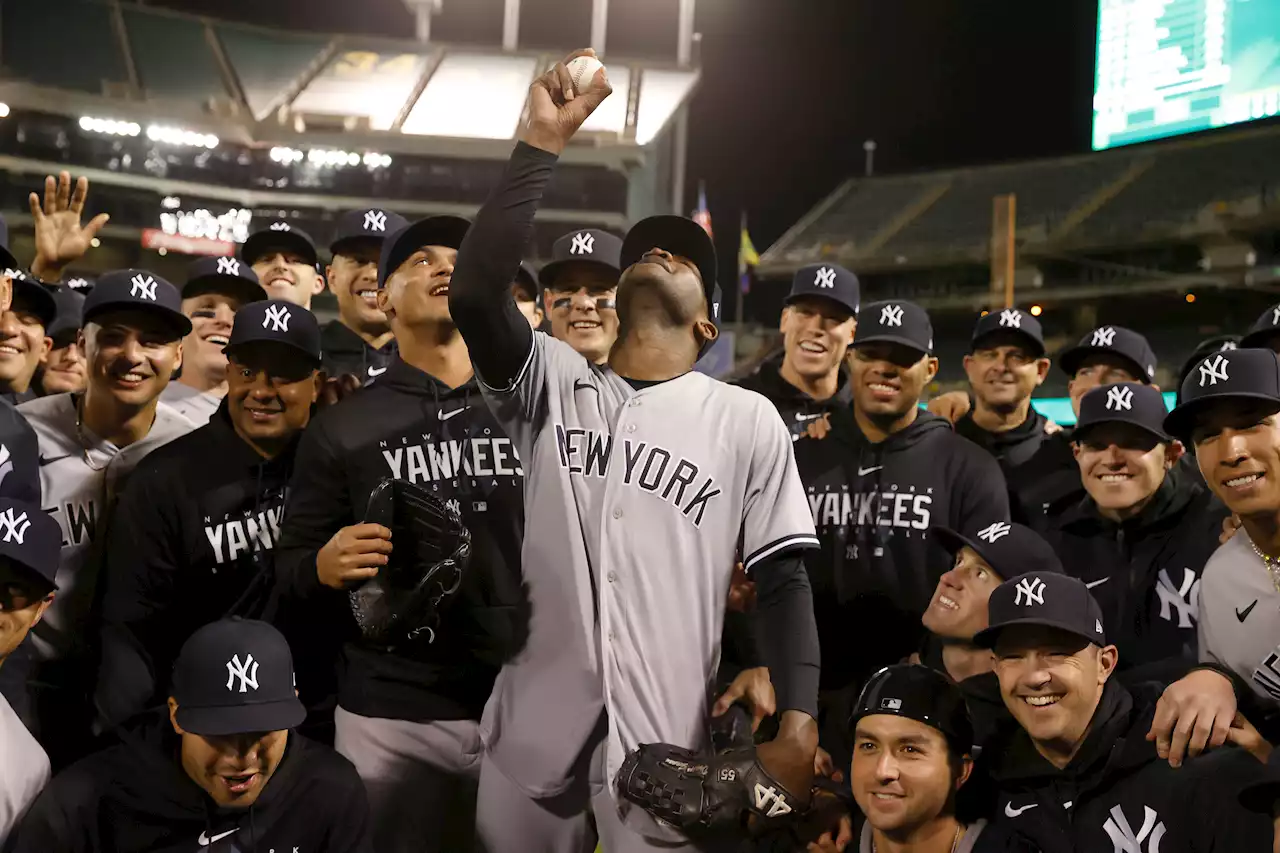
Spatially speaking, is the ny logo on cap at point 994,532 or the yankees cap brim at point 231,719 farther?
the ny logo on cap at point 994,532

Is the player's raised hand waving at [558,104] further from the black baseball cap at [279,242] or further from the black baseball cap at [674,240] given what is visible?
the black baseball cap at [279,242]

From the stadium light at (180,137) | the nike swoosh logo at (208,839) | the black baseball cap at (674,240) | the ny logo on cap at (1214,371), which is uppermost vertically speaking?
the stadium light at (180,137)

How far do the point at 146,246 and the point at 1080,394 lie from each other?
2874cm

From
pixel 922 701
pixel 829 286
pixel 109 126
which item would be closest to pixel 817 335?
pixel 829 286

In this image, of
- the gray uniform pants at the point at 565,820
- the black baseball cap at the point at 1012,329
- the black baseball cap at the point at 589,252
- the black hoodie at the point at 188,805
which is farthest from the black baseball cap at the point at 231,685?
the black baseball cap at the point at 1012,329

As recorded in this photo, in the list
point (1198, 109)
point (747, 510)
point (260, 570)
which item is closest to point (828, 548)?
point (747, 510)

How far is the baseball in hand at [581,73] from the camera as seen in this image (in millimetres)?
2322

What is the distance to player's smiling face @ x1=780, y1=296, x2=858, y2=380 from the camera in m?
4.50

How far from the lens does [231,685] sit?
10.2 ft

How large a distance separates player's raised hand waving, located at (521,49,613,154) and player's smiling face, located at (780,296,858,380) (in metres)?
2.25

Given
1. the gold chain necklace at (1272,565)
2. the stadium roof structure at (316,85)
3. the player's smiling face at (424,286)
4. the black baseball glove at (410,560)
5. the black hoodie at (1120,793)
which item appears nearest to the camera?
the black baseball glove at (410,560)

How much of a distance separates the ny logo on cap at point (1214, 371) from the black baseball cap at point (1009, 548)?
69 centimetres

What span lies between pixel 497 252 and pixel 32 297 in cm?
262

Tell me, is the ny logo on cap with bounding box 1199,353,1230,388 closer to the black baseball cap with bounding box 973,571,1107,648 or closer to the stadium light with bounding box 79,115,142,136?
the black baseball cap with bounding box 973,571,1107,648
